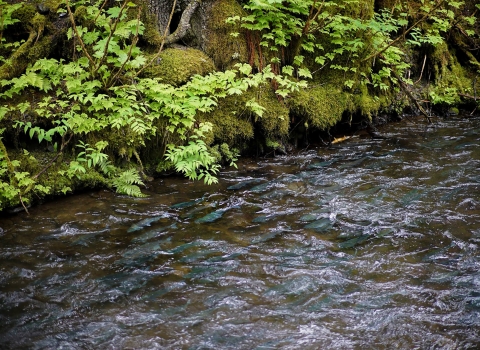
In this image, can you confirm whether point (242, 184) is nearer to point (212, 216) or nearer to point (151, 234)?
point (212, 216)

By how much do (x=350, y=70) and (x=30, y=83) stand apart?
261 inches

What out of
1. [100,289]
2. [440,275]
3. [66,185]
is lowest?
[440,275]

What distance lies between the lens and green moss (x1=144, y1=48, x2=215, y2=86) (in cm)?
786

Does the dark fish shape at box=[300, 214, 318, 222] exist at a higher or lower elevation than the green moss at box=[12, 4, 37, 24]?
lower

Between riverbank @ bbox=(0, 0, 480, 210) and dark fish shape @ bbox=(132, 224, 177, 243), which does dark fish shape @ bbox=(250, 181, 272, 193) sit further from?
dark fish shape @ bbox=(132, 224, 177, 243)

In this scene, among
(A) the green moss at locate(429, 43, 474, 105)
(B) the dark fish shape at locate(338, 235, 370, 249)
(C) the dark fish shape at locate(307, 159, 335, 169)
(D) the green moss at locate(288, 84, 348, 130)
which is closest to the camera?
(B) the dark fish shape at locate(338, 235, 370, 249)

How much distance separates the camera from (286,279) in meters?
4.77

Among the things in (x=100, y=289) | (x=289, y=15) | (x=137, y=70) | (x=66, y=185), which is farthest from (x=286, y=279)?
(x=289, y=15)

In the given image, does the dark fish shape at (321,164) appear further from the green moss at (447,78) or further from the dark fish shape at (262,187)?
the green moss at (447,78)

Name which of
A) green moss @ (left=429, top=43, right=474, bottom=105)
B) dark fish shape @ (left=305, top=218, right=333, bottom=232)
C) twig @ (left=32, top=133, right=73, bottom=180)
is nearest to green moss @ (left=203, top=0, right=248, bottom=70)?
twig @ (left=32, top=133, right=73, bottom=180)

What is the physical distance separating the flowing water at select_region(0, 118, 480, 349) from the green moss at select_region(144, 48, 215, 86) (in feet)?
6.16

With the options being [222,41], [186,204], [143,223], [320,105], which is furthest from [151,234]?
[320,105]

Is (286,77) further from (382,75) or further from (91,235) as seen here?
(91,235)

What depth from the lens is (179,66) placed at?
8000 millimetres
